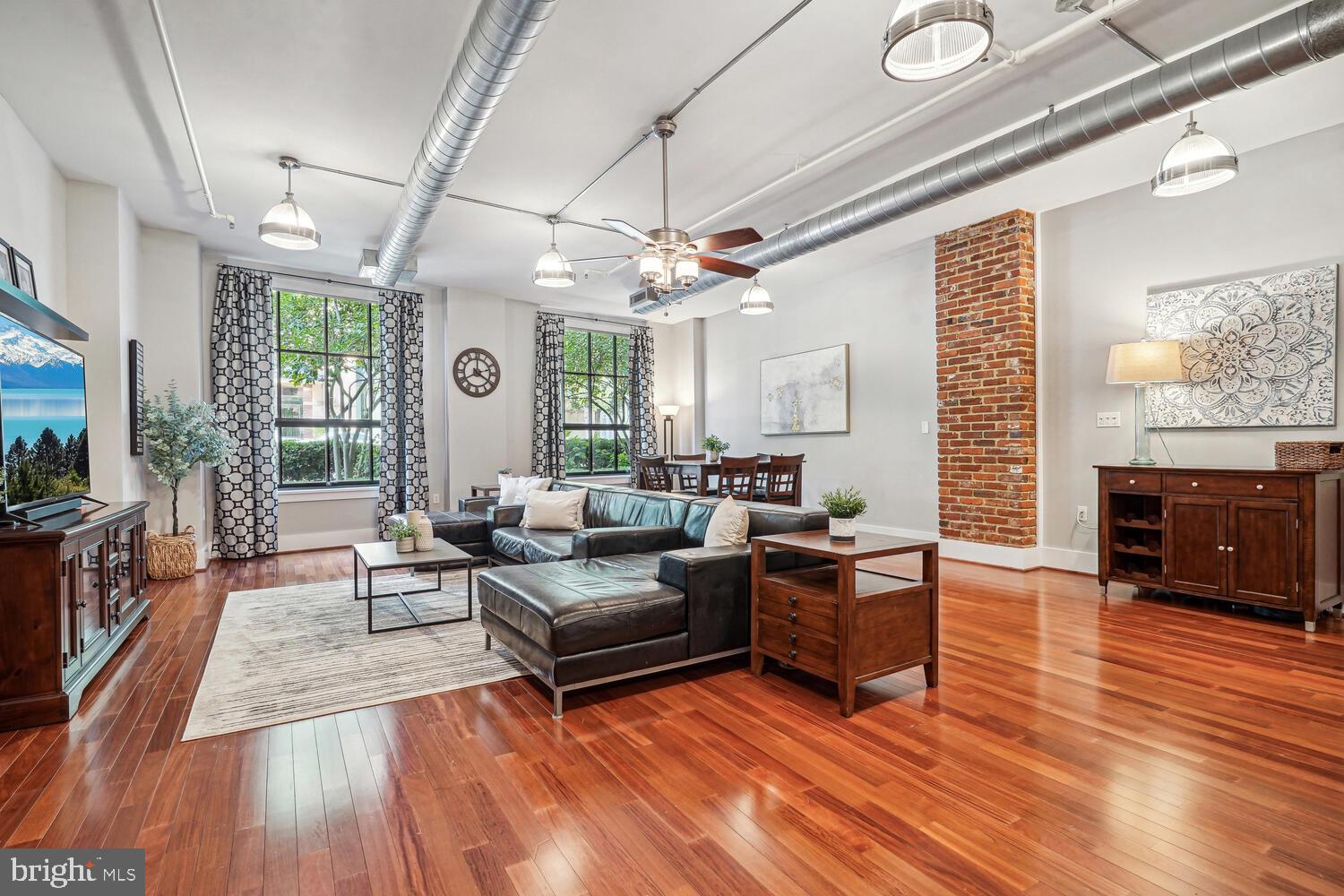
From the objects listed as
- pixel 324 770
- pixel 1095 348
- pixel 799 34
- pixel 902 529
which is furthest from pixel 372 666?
pixel 1095 348

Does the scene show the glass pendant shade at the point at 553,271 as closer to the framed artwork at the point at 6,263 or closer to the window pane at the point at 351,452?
the framed artwork at the point at 6,263

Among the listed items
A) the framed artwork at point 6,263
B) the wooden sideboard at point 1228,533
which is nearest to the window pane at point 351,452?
the framed artwork at point 6,263

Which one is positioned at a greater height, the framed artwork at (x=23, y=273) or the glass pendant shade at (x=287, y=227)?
the glass pendant shade at (x=287, y=227)

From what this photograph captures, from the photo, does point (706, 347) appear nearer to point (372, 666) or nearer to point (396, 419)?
point (396, 419)

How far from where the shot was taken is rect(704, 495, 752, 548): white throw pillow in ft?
11.9

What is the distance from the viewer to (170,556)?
5.72 m

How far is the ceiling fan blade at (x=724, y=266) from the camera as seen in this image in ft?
14.5

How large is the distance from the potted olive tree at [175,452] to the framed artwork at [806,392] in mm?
6157

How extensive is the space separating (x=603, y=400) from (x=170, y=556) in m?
5.56

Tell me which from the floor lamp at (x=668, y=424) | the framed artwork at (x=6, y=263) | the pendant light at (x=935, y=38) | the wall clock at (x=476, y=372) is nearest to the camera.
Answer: the pendant light at (x=935, y=38)

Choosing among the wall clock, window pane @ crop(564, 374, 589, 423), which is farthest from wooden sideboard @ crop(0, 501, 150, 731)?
window pane @ crop(564, 374, 589, 423)

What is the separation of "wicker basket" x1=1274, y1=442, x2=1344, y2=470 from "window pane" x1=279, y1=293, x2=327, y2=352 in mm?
8727

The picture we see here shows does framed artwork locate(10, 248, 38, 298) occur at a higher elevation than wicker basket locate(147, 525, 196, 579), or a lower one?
higher

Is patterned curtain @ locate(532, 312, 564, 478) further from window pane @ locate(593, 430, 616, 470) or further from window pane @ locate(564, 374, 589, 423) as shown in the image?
window pane @ locate(593, 430, 616, 470)
